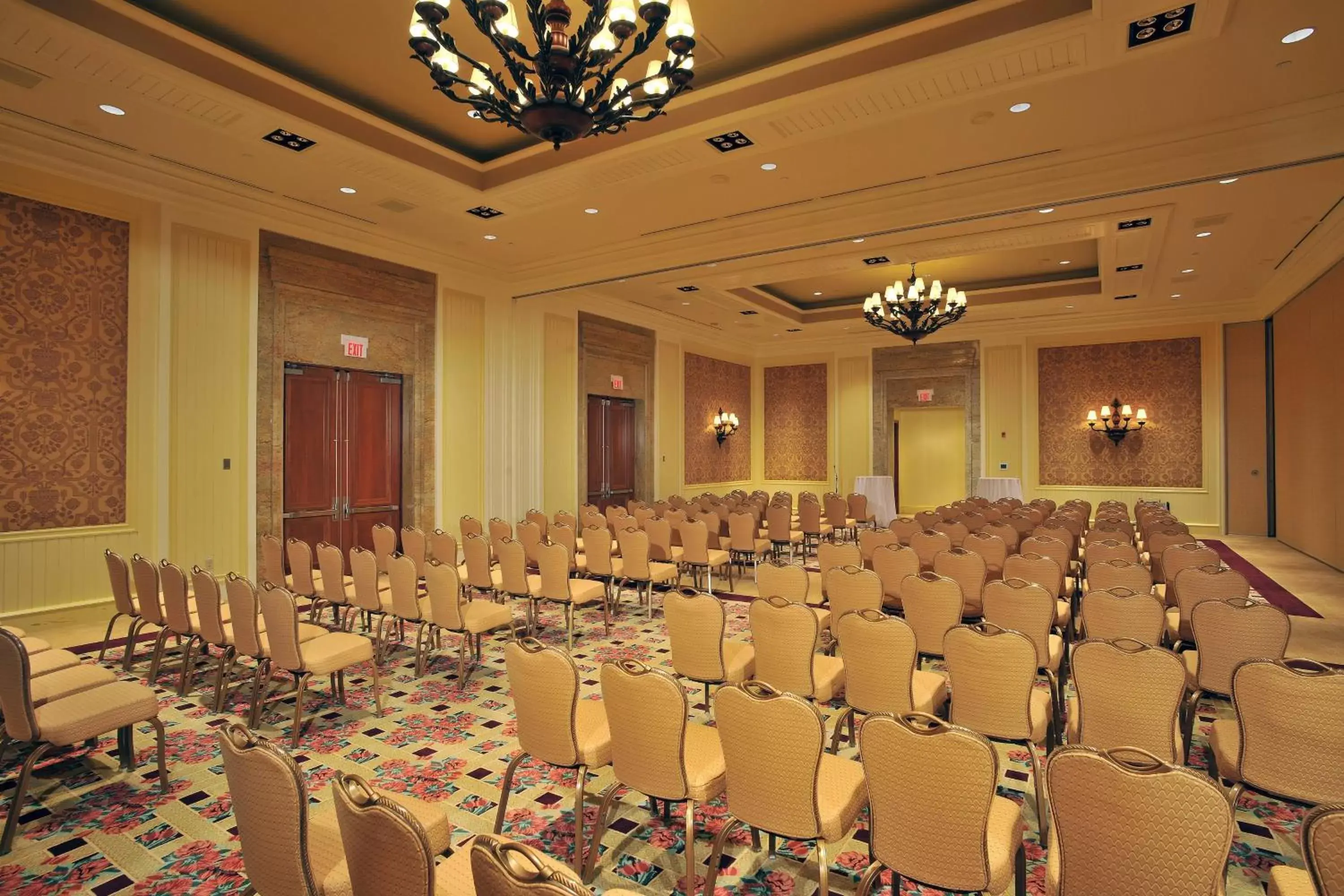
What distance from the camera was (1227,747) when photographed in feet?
9.12

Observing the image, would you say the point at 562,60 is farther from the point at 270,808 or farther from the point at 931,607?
the point at 931,607

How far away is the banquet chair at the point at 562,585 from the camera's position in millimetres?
5707

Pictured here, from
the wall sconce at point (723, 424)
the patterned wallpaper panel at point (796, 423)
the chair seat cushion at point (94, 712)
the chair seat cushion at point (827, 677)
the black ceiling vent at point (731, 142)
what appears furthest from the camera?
the patterned wallpaper panel at point (796, 423)

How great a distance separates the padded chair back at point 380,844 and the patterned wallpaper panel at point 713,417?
521 inches

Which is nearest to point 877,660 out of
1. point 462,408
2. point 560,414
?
point 462,408

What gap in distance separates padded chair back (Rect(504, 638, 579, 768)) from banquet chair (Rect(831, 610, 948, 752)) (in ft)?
4.41

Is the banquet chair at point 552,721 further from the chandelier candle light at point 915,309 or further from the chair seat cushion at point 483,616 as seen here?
the chandelier candle light at point 915,309

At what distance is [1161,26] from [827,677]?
15.2 ft

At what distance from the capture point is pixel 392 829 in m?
1.57

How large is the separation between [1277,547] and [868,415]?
7515 mm

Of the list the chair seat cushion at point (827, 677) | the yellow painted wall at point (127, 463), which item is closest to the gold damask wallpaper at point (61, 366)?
the yellow painted wall at point (127, 463)

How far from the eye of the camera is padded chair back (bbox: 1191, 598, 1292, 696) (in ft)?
10.9

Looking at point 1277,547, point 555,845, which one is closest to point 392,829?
point 555,845

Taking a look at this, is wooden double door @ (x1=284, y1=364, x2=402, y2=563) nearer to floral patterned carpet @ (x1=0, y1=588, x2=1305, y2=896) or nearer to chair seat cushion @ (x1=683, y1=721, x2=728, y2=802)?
floral patterned carpet @ (x1=0, y1=588, x2=1305, y2=896)
